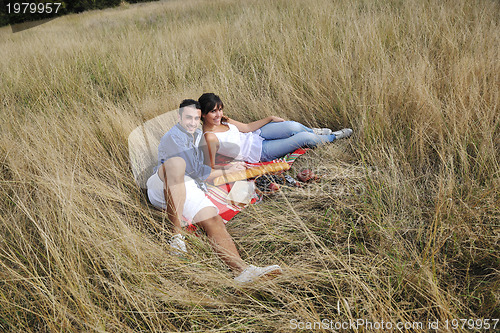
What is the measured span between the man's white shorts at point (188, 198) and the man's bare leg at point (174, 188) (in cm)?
4

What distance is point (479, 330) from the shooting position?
1217mm

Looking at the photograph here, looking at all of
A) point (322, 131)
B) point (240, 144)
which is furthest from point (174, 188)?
point (322, 131)

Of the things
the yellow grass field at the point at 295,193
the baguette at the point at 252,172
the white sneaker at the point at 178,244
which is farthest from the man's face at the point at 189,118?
the white sneaker at the point at 178,244

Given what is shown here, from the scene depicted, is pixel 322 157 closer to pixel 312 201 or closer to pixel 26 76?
pixel 312 201

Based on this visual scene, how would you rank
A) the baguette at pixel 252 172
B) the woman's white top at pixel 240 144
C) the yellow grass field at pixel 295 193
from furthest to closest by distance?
1. the woman's white top at pixel 240 144
2. the baguette at pixel 252 172
3. the yellow grass field at pixel 295 193

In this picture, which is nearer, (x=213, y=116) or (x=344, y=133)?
(x=213, y=116)

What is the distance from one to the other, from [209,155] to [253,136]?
24.0 inches

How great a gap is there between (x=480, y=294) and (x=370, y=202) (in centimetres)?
75

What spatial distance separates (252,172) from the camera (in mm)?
2656

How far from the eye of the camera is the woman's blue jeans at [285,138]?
2848 millimetres

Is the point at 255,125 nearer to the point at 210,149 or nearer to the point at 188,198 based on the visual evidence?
the point at 210,149

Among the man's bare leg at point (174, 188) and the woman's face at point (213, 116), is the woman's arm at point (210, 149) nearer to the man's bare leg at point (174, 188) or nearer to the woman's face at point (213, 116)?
the woman's face at point (213, 116)

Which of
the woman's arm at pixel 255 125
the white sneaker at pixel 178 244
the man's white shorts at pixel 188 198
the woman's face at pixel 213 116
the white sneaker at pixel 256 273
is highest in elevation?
the woman's face at pixel 213 116

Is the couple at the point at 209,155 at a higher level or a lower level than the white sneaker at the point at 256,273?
higher
